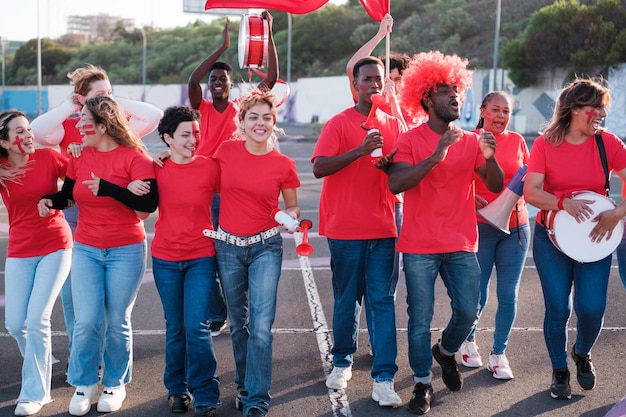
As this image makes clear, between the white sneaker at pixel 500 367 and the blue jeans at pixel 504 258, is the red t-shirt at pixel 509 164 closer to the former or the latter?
the blue jeans at pixel 504 258

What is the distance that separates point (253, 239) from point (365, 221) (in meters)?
0.74

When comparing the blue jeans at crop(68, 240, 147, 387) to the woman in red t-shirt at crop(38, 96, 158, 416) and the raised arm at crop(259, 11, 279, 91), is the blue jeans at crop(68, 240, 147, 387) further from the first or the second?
the raised arm at crop(259, 11, 279, 91)

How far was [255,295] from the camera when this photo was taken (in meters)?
4.59

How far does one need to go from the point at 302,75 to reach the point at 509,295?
2158 inches

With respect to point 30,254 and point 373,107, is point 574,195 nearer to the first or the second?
point 373,107

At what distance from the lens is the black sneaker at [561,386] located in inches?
193

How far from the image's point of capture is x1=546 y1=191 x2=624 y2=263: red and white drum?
473 centimetres

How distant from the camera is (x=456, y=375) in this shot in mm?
5055

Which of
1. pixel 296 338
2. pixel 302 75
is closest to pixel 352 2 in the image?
pixel 302 75

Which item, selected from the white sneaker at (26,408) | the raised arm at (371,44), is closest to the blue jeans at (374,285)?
the raised arm at (371,44)

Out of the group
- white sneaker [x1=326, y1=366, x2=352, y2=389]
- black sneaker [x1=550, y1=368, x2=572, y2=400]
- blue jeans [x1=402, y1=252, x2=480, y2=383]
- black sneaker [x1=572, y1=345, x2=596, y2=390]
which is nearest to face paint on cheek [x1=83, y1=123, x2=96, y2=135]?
blue jeans [x1=402, y1=252, x2=480, y2=383]

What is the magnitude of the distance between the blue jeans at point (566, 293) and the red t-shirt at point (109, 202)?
2520 mm

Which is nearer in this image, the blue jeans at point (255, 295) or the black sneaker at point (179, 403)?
the blue jeans at point (255, 295)

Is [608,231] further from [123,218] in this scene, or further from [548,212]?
[123,218]
